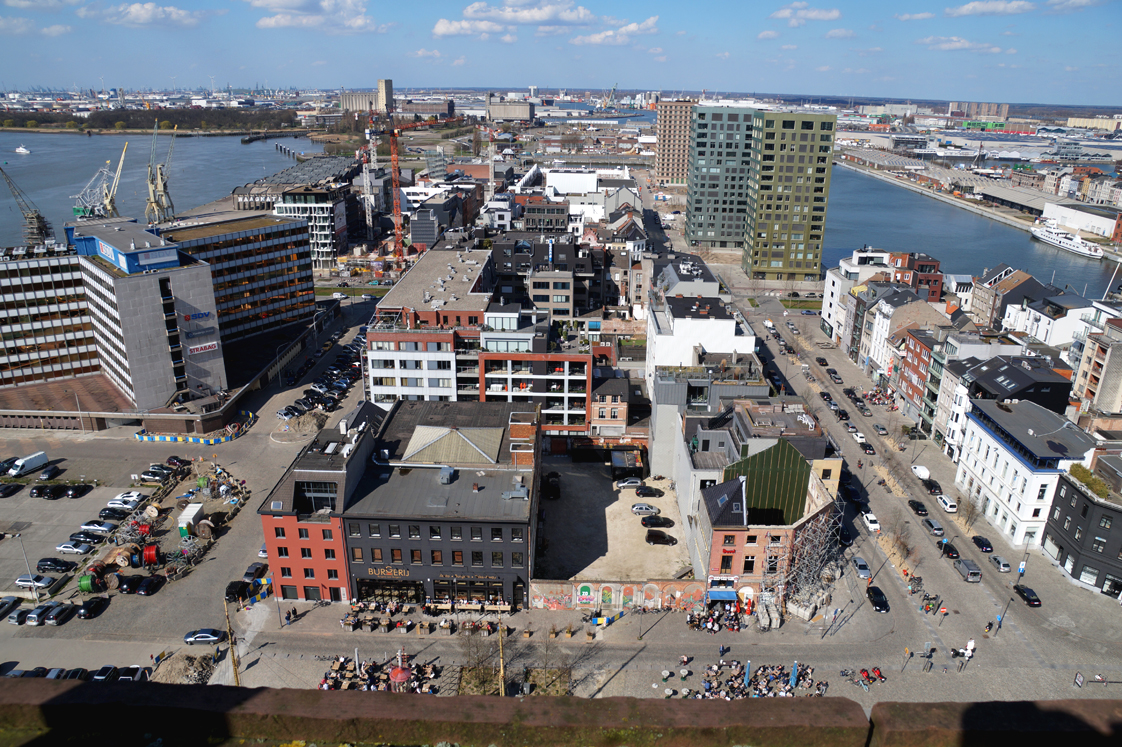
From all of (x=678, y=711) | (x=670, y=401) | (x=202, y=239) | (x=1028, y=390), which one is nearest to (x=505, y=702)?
(x=678, y=711)

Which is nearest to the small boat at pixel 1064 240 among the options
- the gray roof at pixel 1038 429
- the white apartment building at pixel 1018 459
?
the gray roof at pixel 1038 429

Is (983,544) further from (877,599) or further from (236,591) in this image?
(236,591)

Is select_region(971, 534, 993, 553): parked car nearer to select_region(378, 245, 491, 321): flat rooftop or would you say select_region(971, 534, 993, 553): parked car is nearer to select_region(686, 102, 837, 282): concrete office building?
select_region(378, 245, 491, 321): flat rooftop

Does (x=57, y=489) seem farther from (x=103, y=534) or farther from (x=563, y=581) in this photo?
(x=563, y=581)

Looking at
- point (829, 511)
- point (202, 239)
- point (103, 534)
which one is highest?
point (202, 239)

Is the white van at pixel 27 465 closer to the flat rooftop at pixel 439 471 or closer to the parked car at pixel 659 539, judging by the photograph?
the flat rooftop at pixel 439 471

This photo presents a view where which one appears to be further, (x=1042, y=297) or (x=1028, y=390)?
(x=1042, y=297)

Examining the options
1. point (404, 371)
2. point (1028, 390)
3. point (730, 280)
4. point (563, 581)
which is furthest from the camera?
point (730, 280)
